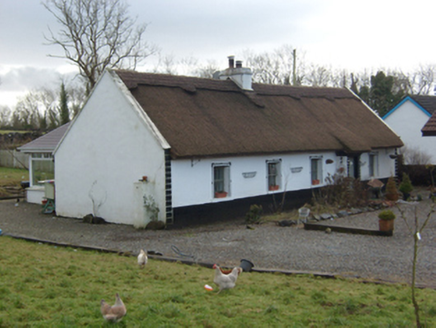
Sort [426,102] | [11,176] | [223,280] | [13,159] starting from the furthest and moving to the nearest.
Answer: [13,159] → [11,176] → [426,102] → [223,280]

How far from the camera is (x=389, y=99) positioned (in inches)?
1735

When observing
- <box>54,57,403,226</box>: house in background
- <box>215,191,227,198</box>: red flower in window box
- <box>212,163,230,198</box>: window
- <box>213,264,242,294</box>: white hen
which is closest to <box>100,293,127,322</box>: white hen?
<box>213,264,242,294</box>: white hen

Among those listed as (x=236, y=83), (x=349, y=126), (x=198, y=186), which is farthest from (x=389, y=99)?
(x=198, y=186)

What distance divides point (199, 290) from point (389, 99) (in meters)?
40.4

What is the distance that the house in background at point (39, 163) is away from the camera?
2397 cm

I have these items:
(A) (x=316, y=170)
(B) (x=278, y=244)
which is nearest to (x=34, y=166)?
(A) (x=316, y=170)

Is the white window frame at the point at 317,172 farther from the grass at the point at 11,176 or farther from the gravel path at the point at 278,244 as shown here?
the grass at the point at 11,176

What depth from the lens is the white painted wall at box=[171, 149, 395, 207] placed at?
16562mm

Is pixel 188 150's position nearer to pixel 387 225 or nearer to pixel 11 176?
pixel 387 225

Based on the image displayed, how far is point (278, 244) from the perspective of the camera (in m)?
12.9

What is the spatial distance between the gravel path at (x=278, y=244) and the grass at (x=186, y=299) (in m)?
1.38

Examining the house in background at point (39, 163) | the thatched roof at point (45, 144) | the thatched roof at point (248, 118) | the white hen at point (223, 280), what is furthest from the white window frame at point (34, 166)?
the white hen at point (223, 280)

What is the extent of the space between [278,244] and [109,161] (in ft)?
26.6

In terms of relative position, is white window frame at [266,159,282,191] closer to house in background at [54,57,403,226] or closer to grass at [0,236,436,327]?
house in background at [54,57,403,226]
